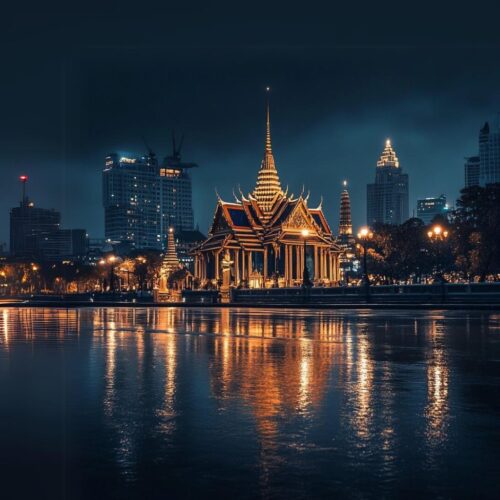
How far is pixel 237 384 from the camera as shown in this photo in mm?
10977

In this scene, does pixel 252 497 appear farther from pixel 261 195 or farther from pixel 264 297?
pixel 261 195

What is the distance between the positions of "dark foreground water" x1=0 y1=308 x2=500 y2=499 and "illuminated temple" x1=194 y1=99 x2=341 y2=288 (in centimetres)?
10060

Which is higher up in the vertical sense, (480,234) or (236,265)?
(480,234)

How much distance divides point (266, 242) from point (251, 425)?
372ft

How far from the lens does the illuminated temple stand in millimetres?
119375

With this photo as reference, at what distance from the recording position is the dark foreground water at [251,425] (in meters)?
5.58

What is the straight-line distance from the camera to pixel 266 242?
121 meters

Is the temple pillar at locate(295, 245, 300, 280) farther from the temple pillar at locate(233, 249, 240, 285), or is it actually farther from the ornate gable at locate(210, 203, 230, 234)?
the ornate gable at locate(210, 203, 230, 234)

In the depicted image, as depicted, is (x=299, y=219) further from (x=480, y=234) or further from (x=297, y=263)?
(x=480, y=234)

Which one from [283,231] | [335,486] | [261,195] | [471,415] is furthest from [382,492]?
[261,195]

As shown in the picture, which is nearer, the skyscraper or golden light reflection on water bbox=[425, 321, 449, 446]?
golden light reflection on water bbox=[425, 321, 449, 446]

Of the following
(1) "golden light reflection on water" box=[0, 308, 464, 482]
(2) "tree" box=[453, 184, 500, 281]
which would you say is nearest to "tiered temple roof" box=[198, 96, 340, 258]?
(2) "tree" box=[453, 184, 500, 281]

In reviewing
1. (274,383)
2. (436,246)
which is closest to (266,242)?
(436,246)

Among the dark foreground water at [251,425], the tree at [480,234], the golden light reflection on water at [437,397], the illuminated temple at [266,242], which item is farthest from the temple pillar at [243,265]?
the dark foreground water at [251,425]
